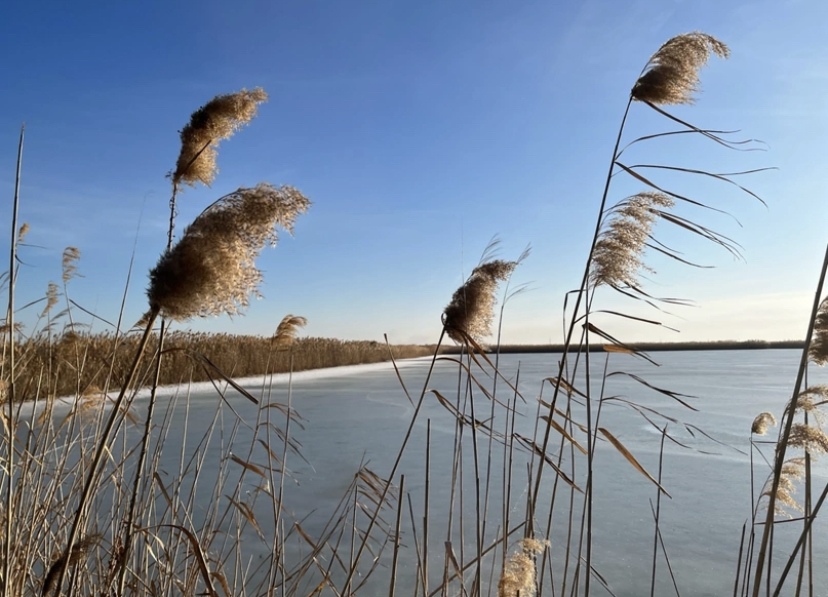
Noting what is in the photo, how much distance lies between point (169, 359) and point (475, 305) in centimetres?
887

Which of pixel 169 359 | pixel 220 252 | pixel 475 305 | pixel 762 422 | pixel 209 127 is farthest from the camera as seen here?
pixel 169 359

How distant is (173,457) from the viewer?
490 centimetres

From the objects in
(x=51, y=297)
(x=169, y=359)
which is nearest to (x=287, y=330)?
(x=51, y=297)

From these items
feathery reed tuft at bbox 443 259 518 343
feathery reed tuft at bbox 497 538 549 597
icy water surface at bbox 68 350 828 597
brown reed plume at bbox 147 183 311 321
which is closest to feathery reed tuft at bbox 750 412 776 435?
icy water surface at bbox 68 350 828 597

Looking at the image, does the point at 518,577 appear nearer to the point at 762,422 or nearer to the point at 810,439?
the point at 810,439

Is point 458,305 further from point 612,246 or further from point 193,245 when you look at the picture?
point 193,245

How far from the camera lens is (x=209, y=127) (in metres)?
1.29

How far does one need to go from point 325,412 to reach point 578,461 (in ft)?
13.2

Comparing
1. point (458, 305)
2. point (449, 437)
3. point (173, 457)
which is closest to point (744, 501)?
point (449, 437)

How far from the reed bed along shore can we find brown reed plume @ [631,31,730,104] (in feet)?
3.54

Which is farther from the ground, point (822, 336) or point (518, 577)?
point (822, 336)

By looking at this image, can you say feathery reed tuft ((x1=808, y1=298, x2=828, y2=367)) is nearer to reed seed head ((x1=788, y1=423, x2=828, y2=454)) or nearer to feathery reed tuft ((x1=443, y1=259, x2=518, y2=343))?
reed seed head ((x1=788, y1=423, x2=828, y2=454))

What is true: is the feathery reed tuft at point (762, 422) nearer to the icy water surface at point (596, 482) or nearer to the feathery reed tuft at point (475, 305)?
the icy water surface at point (596, 482)

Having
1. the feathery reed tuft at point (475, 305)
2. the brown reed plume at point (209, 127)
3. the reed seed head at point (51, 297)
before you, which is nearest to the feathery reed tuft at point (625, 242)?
the feathery reed tuft at point (475, 305)
